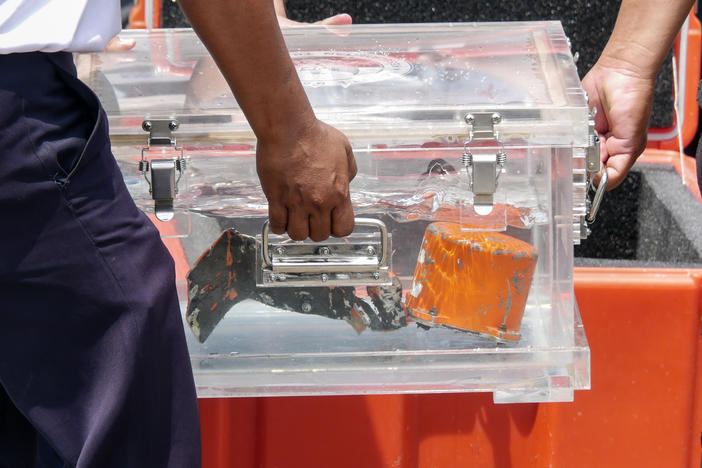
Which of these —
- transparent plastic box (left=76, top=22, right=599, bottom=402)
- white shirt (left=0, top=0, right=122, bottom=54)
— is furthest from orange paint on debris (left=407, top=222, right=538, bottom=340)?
white shirt (left=0, top=0, right=122, bottom=54)

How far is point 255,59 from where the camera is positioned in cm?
88

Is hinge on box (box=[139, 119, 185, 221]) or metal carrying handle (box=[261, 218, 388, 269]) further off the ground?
hinge on box (box=[139, 119, 185, 221])

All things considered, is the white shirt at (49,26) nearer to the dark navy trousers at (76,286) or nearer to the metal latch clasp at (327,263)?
the dark navy trousers at (76,286)

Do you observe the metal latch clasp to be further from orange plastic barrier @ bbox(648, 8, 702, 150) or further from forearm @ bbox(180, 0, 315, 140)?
orange plastic barrier @ bbox(648, 8, 702, 150)

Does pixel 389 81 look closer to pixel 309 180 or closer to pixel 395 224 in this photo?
pixel 395 224

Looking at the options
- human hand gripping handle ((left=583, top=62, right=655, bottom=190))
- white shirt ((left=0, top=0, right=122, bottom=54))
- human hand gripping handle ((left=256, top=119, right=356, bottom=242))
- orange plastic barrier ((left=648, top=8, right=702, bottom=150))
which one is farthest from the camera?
orange plastic barrier ((left=648, top=8, right=702, bottom=150))

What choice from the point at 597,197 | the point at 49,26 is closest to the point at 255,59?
the point at 49,26

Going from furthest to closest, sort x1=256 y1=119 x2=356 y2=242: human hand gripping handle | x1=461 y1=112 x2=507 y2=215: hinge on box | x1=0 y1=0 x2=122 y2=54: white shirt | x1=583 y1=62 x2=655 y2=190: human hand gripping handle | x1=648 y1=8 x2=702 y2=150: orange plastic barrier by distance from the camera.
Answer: x1=648 y1=8 x2=702 y2=150: orange plastic barrier
x1=583 y1=62 x2=655 y2=190: human hand gripping handle
x1=461 y1=112 x2=507 y2=215: hinge on box
x1=256 y1=119 x2=356 y2=242: human hand gripping handle
x1=0 y1=0 x2=122 y2=54: white shirt

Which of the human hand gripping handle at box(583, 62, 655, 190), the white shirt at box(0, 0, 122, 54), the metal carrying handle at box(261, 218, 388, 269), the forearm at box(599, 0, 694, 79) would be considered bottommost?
the metal carrying handle at box(261, 218, 388, 269)

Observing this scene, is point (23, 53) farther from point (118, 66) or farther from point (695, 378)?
point (695, 378)

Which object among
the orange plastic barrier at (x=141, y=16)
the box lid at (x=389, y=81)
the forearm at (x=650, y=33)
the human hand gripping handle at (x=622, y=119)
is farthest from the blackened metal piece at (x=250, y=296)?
the orange plastic barrier at (x=141, y=16)

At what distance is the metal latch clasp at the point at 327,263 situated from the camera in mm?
1133

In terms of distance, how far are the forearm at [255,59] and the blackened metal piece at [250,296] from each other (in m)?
0.28

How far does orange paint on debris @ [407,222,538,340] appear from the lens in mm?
1141
